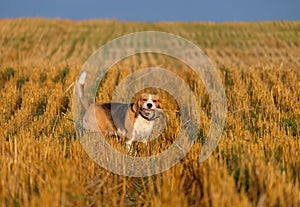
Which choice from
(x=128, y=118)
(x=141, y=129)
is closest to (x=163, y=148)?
(x=141, y=129)

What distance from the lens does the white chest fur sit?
516 cm

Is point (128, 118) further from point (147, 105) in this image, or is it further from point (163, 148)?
point (163, 148)

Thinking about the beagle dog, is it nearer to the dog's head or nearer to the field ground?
the dog's head

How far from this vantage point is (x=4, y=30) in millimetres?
35094

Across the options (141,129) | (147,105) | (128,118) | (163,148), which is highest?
(147,105)

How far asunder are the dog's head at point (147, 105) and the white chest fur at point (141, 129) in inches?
2.9

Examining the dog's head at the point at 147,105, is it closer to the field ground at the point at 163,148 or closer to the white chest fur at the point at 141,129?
the white chest fur at the point at 141,129

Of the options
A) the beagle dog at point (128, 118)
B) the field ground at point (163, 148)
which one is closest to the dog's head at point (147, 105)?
the beagle dog at point (128, 118)

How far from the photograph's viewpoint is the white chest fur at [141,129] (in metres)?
5.16

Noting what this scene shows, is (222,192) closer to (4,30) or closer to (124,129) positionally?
(124,129)

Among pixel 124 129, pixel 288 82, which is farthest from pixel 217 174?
pixel 288 82

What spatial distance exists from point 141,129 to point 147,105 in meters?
0.29

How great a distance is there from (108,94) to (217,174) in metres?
5.51

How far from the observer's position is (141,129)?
517cm
